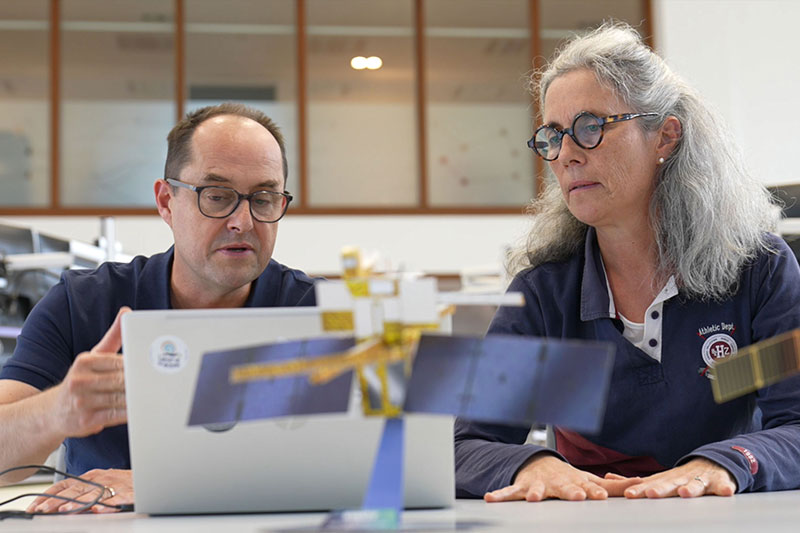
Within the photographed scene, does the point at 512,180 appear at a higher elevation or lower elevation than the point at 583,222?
higher

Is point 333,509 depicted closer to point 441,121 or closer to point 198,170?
point 198,170

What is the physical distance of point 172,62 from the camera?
251 inches

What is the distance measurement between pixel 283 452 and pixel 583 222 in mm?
916

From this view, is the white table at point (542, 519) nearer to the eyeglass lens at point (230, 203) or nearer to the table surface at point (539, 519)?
the table surface at point (539, 519)

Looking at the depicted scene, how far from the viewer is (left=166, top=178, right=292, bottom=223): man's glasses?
169cm

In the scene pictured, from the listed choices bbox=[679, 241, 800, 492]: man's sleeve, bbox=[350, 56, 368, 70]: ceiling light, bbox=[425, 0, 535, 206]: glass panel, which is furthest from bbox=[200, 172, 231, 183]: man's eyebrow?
bbox=[350, 56, 368, 70]: ceiling light

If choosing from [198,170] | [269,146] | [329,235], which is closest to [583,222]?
[269,146]

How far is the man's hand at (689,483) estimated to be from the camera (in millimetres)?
1220

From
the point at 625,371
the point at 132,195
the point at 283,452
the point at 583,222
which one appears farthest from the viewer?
the point at 132,195

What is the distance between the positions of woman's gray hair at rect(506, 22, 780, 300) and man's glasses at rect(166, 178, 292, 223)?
515 mm

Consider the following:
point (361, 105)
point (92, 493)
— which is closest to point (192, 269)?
point (92, 493)

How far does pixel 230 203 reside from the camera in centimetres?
170

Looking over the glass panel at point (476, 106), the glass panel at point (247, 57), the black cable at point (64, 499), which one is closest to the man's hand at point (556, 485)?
the black cable at point (64, 499)

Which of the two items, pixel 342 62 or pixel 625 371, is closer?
→ pixel 625 371
